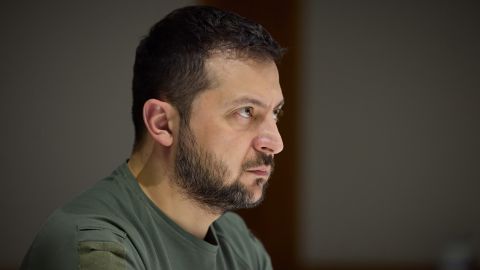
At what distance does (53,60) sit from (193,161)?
1.33m

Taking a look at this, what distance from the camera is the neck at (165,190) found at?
1377mm

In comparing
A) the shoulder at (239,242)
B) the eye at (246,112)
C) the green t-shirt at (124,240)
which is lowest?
the shoulder at (239,242)

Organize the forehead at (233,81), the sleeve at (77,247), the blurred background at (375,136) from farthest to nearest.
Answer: the blurred background at (375,136)
the forehead at (233,81)
the sleeve at (77,247)

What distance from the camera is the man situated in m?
1.34

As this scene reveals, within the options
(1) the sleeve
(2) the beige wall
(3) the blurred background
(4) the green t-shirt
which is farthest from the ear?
(2) the beige wall

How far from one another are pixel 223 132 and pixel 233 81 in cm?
12

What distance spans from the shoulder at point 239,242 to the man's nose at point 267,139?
33 centimetres

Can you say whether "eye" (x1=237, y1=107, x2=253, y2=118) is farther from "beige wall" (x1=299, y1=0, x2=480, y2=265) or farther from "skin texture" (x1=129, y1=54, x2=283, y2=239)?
"beige wall" (x1=299, y1=0, x2=480, y2=265)

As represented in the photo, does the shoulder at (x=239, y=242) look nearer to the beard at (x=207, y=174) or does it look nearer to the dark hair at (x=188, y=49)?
the beard at (x=207, y=174)

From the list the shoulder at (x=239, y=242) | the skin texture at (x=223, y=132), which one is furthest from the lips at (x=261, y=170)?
the shoulder at (x=239, y=242)

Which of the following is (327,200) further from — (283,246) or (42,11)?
(42,11)

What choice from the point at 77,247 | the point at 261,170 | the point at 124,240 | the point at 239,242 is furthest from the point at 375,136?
the point at 77,247

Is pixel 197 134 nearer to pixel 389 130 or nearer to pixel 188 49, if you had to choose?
pixel 188 49

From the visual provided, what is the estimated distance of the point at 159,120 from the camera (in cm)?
138
